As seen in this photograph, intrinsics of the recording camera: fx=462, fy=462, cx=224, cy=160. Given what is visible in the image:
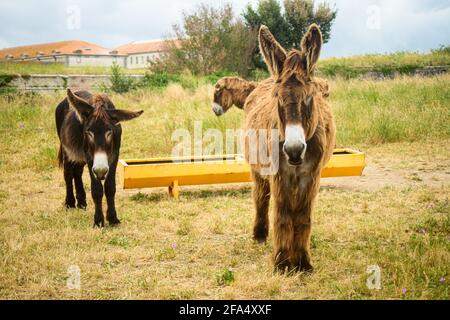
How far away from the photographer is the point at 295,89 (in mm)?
3453

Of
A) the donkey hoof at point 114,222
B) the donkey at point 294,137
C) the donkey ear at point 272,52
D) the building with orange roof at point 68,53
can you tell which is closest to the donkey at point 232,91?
the donkey hoof at point 114,222

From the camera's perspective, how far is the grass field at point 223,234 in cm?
383

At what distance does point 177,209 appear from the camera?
260 inches

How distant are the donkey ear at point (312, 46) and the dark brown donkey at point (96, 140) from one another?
8.44 ft

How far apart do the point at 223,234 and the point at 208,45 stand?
20279 millimetres

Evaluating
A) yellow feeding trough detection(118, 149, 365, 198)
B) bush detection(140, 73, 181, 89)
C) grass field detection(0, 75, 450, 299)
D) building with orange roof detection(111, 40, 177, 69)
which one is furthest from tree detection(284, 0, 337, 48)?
building with orange roof detection(111, 40, 177, 69)

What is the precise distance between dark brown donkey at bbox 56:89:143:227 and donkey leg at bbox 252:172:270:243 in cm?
165

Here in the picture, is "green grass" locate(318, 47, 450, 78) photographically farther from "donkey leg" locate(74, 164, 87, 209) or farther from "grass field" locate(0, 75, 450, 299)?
"donkey leg" locate(74, 164, 87, 209)

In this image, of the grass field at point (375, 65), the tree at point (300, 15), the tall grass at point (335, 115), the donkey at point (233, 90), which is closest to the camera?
the donkey at point (233, 90)

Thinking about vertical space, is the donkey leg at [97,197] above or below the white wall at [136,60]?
below

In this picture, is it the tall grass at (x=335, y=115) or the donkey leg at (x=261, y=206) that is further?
the tall grass at (x=335, y=115)

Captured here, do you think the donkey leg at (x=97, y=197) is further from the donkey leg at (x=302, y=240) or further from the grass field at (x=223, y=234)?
the donkey leg at (x=302, y=240)
